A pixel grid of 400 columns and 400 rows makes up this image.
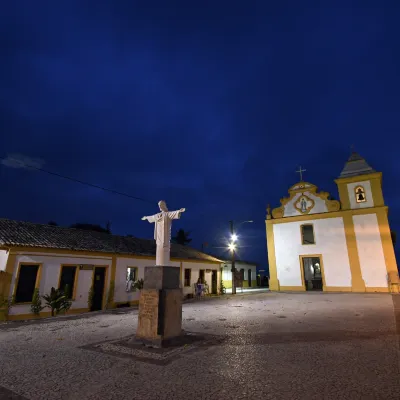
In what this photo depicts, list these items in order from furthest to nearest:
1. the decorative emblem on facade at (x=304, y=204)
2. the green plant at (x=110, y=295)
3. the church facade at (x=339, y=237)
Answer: the decorative emblem on facade at (x=304, y=204) < the church facade at (x=339, y=237) < the green plant at (x=110, y=295)

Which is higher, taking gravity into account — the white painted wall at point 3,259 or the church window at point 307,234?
the church window at point 307,234

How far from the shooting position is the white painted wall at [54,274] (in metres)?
12.0

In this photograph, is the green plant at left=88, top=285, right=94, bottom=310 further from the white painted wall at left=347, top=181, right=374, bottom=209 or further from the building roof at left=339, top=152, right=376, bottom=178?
the building roof at left=339, top=152, right=376, bottom=178

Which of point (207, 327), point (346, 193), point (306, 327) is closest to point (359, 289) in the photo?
point (346, 193)

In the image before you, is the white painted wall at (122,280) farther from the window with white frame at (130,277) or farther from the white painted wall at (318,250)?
A: the white painted wall at (318,250)

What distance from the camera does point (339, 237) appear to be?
2102 centimetres

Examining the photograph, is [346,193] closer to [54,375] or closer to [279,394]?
[279,394]

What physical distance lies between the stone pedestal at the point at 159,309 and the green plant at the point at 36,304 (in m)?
8.83

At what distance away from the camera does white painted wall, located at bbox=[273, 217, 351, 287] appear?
20500 millimetres

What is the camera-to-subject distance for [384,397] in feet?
10.8

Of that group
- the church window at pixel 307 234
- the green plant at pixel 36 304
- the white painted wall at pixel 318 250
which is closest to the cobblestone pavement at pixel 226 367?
the green plant at pixel 36 304

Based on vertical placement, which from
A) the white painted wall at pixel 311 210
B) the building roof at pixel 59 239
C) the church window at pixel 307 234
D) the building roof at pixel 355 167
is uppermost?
the building roof at pixel 355 167

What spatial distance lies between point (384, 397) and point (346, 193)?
21.2 m

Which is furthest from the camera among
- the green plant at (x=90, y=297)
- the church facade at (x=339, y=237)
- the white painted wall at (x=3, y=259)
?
the church facade at (x=339, y=237)
